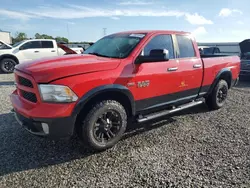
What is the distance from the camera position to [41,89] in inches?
109

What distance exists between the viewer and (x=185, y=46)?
4477mm

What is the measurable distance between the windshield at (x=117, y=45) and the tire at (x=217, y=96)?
8.59 ft

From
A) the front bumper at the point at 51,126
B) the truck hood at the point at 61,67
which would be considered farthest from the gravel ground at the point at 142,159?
the truck hood at the point at 61,67

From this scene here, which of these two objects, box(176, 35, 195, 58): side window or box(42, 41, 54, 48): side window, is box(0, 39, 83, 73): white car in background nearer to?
box(42, 41, 54, 48): side window

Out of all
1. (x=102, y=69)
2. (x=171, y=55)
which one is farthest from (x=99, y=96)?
(x=171, y=55)

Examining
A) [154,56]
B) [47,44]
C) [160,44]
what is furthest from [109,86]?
[47,44]

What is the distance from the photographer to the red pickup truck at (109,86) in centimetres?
282

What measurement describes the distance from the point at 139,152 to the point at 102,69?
1.42 meters

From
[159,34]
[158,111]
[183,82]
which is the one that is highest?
[159,34]

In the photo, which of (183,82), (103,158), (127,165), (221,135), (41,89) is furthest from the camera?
(183,82)

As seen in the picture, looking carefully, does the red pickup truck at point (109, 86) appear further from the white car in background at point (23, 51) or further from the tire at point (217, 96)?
the white car in background at point (23, 51)

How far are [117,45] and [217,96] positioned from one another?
307cm

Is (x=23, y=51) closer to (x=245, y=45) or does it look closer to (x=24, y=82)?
(x=24, y=82)

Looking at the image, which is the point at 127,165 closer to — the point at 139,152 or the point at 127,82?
the point at 139,152
